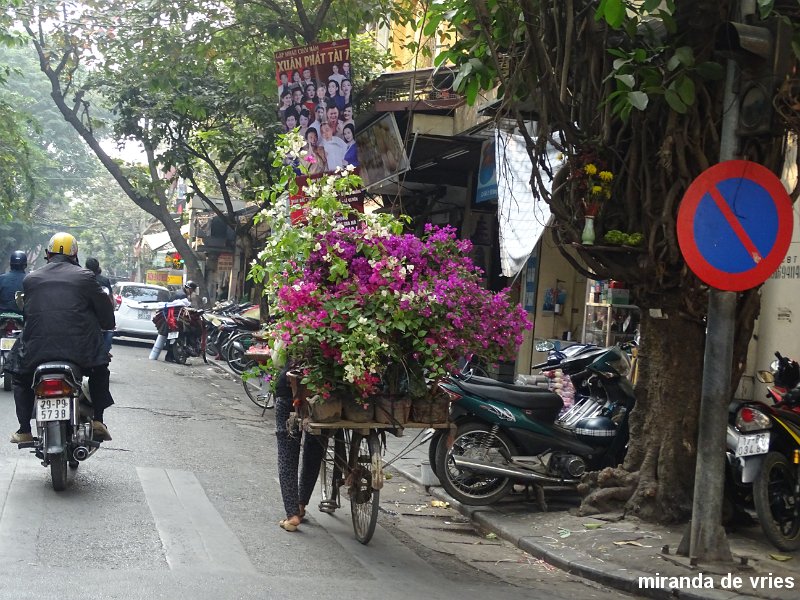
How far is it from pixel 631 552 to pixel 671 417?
119cm

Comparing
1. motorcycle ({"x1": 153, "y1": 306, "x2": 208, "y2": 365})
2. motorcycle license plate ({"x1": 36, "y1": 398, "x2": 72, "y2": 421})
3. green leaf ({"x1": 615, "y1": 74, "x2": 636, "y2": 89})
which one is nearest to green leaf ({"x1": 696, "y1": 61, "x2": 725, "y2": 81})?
green leaf ({"x1": 615, "y1": 74, "x2": 636, "y2": 89})

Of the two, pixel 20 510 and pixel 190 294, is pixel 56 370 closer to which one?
pixel 20 510

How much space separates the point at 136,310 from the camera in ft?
79.8

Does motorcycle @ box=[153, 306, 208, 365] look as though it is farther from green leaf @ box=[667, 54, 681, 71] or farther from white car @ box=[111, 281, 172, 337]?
green leaf @ box=[667, 54, 681, 71]

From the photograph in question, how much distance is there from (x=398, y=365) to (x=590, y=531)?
2.14 m

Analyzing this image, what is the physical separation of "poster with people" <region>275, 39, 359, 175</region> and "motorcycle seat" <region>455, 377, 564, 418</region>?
4873 mm

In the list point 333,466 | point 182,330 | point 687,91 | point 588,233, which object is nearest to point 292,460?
point 333,466

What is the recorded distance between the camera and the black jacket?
725 centimetres

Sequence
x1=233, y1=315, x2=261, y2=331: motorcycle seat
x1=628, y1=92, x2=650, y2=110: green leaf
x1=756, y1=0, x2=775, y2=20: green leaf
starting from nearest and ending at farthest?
x1=756, y1=0, x2=775, y2=20: green leaf, x1=628, y1=92, x2=650, y2=110: green leaf, x1=233, y1=315, x2=261, y2=331: motorcycle seat

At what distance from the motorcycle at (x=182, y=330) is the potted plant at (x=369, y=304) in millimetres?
14426

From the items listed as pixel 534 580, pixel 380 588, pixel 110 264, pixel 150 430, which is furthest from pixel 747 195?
pixel 110 264

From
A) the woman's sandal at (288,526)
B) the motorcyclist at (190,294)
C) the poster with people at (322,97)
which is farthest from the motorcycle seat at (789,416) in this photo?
the motorcyclist at (190,294)

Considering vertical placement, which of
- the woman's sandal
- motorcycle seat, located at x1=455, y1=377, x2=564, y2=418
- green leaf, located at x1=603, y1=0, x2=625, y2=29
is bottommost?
the woman's sandal

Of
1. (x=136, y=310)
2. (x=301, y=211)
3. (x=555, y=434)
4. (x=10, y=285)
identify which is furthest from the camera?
(x=136, y=310)
